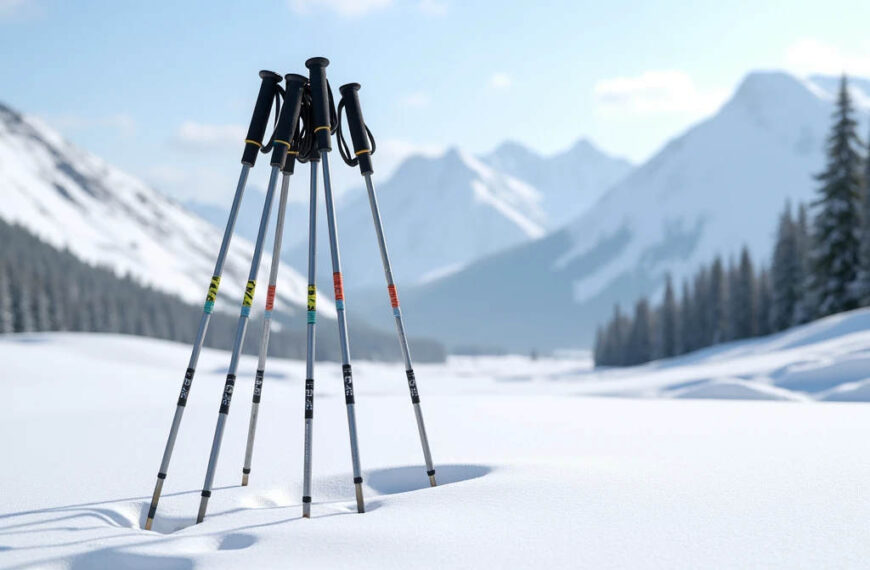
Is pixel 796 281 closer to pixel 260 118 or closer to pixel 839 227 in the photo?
pixel 839 227

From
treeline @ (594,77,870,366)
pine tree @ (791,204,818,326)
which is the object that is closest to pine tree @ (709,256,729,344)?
treeline @ (594,77,870,366)

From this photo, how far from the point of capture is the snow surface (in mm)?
4059

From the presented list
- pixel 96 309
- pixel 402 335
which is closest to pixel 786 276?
pixel 402 335

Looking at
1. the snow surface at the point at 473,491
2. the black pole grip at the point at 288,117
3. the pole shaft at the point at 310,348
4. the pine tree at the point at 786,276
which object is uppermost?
the pine tree at the point at 786,276

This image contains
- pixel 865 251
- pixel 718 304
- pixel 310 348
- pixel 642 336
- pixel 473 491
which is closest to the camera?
pixel 473 491

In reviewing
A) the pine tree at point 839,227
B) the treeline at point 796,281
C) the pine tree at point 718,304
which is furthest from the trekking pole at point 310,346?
the pine tree at point 718,304

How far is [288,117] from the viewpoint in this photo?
5996mm

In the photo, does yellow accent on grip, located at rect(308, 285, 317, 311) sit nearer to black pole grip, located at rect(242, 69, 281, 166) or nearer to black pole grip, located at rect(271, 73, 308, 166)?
black pole grip, located at rect(271, 73, 308, 166)

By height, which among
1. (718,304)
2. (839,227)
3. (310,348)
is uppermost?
(839,227)

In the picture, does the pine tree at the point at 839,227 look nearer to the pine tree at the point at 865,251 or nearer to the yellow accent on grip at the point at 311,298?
the pine tree at the point at 865,251

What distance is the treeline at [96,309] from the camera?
66.4 metres

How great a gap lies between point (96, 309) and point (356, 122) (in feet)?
283

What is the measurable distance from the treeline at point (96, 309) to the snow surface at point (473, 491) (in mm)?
63632

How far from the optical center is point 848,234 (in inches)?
1489
